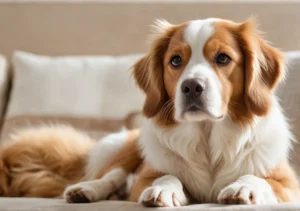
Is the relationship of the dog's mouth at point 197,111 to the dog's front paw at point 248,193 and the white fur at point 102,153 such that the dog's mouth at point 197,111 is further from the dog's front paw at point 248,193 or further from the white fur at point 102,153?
the white fur at point 102,153

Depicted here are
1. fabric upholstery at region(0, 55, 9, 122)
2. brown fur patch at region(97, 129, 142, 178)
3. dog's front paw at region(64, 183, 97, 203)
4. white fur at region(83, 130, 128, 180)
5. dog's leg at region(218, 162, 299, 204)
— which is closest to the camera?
dog's leg at region(218, 162, 299, 204)

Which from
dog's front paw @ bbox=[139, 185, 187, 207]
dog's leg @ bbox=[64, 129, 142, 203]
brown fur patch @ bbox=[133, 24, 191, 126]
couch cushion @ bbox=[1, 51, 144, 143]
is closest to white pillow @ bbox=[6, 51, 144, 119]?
couch cushion @ bbox=[1, 51, 144, 143]

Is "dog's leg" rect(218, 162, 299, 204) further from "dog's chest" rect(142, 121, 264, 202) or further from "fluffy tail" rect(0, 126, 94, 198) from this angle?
"fluffy tail" rect(0, 126, 94, 198)

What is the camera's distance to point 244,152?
5.27 feet

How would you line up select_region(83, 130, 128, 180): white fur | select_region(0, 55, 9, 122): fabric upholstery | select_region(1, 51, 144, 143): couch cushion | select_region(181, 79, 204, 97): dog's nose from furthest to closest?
select_region(0, 55, 9, 122): fabric upholstery
select_region(1, 51, 144, 143): couch cushion
select_region(83, 130, 128, 180): white fur
select_region(181, 79, 204, 97): dog's nose

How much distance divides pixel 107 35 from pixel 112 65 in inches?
14.2

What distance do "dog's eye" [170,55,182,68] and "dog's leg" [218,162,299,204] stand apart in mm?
397

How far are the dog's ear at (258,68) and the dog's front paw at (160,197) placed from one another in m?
0.39

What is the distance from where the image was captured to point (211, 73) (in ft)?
4.89

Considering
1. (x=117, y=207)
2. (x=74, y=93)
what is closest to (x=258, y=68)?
(x=117, y=207)

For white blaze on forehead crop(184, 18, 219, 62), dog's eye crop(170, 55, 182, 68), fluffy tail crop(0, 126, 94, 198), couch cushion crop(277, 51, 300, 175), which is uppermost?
white blaze on forehead crop(184, 18, 219, 62)

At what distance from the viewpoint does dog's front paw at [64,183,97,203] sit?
155 centimetres

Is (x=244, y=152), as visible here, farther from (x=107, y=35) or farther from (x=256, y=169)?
(x=107, y=35)

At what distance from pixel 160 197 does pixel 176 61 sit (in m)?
0.47
